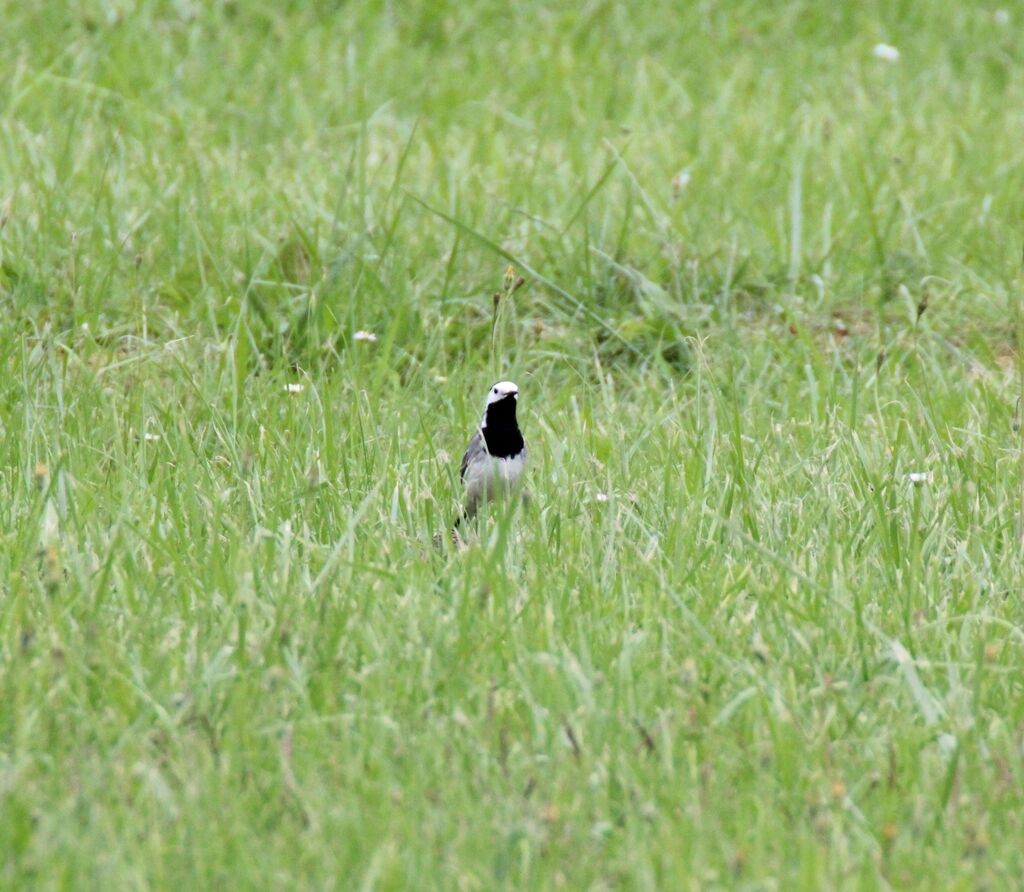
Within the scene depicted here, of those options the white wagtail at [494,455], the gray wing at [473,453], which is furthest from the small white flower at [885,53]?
the gray wing at [473,453]

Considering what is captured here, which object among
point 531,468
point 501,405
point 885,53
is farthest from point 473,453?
point 885,53

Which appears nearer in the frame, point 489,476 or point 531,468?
point 489,476

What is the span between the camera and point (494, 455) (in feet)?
13.6

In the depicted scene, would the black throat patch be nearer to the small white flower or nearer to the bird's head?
the bird's head

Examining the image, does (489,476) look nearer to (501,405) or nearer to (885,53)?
(501,405)

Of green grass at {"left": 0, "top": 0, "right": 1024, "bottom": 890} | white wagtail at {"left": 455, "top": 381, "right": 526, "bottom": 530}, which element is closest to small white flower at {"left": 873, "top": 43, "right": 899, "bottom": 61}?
green grass at {"left": 0, "top": 0, "right": 1024, "bottom": 890}

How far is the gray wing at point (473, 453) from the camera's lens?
4.15 m

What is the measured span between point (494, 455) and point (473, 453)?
70mm

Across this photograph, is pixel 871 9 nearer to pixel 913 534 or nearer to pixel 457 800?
pixel 913 534

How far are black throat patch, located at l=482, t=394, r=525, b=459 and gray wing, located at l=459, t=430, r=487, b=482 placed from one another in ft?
0.05

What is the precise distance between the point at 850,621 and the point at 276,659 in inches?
44.1

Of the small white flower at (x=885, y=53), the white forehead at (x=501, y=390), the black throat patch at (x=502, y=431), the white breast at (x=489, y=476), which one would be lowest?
the white breast at (x=489, y=476)

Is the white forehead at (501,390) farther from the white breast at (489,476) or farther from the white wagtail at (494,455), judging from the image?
the white breast at (489,476)

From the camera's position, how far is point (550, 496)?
13.6ft
